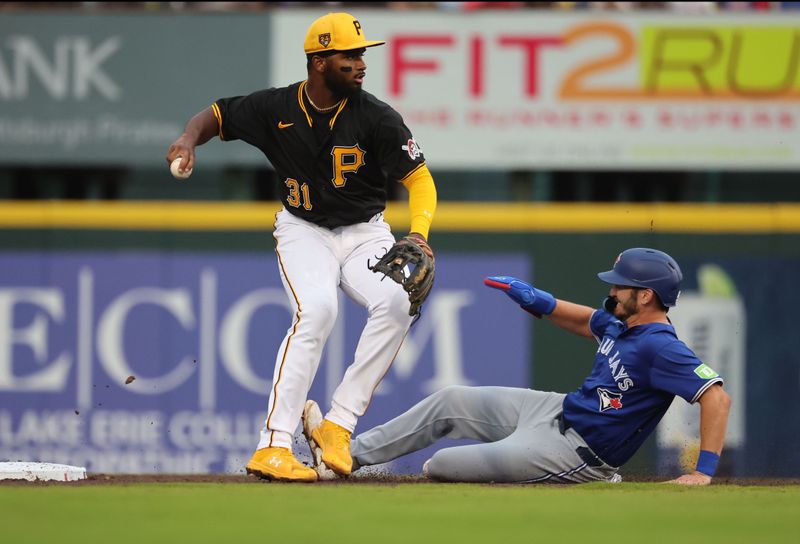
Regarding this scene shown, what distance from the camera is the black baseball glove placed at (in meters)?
5.32

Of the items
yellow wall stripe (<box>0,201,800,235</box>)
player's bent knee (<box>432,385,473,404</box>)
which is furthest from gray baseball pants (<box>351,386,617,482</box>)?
yellow wall stripe (<box>0,201,800,235</box>)

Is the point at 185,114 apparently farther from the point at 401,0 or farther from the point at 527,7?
the point at 527,7

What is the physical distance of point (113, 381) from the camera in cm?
834

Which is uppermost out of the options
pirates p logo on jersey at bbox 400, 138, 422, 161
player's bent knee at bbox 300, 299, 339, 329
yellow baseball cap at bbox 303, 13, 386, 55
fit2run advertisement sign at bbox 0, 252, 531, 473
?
yellow baseball cap at bbox 303, 13, 386, 55

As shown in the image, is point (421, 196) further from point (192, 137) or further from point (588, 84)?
point (588, 84)

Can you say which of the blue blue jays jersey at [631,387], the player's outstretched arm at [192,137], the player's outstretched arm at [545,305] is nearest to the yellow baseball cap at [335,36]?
the player's outstretched arm at [192,137]

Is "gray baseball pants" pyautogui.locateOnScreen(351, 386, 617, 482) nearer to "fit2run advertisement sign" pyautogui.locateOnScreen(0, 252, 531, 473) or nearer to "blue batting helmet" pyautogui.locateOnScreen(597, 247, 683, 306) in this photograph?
"blue batting helmet" pyautogui.locateOnScreen(597, 247, 683, 306)

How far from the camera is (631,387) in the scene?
550cm

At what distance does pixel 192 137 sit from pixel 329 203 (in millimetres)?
591

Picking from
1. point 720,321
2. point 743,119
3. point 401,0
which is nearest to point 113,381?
point 401,0

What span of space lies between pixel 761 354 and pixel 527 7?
264 centimetres

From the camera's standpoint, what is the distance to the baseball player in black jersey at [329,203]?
5.37 metres

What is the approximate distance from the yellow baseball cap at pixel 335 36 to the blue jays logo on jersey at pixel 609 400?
5.34 ft

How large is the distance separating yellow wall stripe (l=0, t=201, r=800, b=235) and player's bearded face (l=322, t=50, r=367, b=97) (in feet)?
9.40
